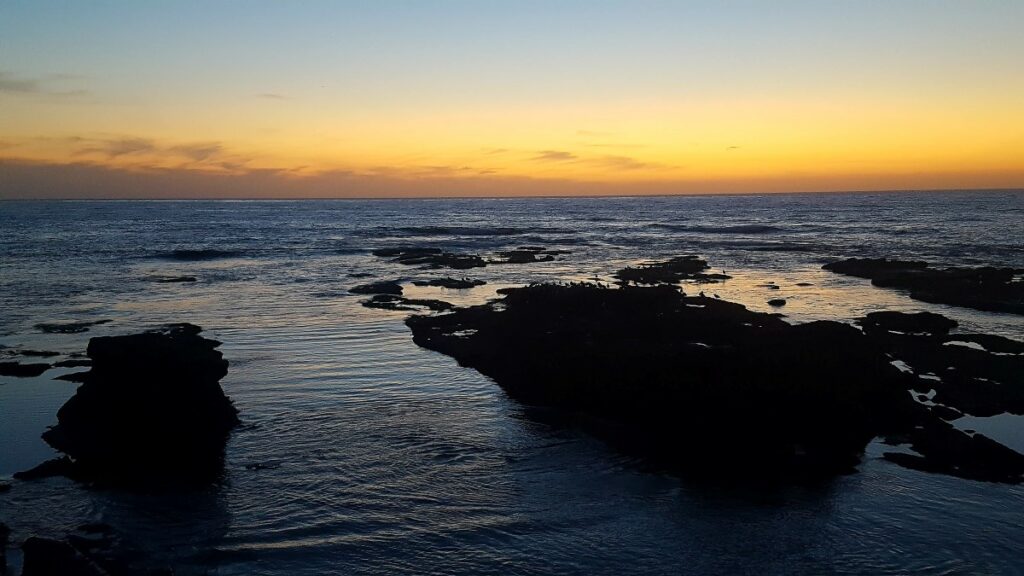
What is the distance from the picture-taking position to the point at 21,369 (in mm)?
18484

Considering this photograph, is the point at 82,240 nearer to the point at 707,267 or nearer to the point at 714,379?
the point at 707,267

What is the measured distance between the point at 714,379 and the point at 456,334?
965cm

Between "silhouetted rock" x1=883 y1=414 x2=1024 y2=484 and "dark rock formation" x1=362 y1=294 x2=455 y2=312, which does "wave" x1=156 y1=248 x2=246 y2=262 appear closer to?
"dark rock formation" x1=362 y1=294 x2=455 y2=312

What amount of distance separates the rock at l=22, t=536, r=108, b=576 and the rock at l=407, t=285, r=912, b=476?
8457 millimetres

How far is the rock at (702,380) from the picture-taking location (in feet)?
43.2

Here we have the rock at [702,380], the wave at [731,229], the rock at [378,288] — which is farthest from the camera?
the wave at [731,229]

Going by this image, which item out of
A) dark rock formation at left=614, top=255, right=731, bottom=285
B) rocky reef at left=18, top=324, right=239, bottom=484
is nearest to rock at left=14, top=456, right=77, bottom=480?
rocky reef at left=18, top=324, right=239, bottom=484

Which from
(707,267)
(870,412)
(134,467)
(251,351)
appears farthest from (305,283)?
(870,412)

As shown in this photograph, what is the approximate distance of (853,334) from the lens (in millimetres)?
20375

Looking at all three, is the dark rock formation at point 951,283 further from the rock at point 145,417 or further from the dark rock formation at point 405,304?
the rock at point 145,417

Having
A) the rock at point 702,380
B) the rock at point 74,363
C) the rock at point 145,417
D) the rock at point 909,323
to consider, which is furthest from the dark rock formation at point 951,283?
the rock at point 74,363

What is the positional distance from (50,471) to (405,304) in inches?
716

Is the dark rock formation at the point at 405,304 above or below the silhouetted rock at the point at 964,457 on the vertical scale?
above

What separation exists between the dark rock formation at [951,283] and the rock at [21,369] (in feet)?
102
